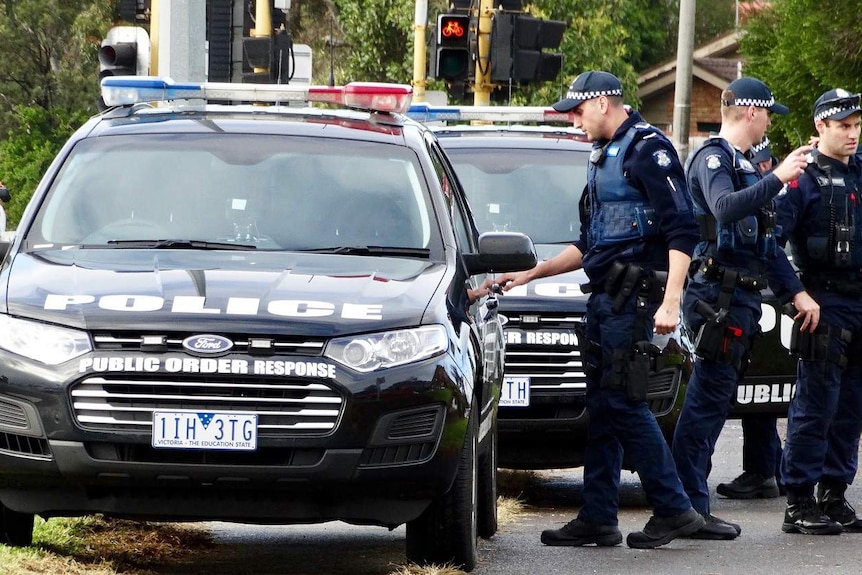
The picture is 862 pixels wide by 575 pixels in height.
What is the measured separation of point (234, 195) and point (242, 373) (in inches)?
53.3

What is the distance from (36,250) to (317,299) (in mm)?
1246

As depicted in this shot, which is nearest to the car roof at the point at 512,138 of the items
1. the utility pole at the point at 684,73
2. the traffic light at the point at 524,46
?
the traffic light at the point at 524,46

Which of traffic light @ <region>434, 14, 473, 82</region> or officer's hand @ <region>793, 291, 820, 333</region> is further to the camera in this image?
traffic light @ <region>434, 14, 473, 82</region>

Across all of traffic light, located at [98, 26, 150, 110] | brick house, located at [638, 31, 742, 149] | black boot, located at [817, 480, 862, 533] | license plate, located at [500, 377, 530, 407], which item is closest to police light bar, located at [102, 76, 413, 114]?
license plate, located at [500, 377, 530, 407]

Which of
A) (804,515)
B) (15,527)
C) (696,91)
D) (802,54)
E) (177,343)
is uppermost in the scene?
(802,54)

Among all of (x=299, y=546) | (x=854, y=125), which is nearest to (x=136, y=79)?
(x=299, y=546)

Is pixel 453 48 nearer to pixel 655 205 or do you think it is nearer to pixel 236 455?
pixel 655 205

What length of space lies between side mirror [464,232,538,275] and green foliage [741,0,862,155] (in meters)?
13.5

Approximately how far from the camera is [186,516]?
20.0 ft

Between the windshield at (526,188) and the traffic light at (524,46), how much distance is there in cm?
752

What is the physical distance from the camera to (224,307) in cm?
599

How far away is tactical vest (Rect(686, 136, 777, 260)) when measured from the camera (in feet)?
26.0

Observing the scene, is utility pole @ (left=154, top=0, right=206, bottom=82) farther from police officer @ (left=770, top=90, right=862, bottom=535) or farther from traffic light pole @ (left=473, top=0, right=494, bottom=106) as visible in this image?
traffic light pole @ (left=473, top=0, right=494, bottom=106)

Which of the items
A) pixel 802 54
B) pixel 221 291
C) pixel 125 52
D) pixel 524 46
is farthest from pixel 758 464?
pixel 802 54
